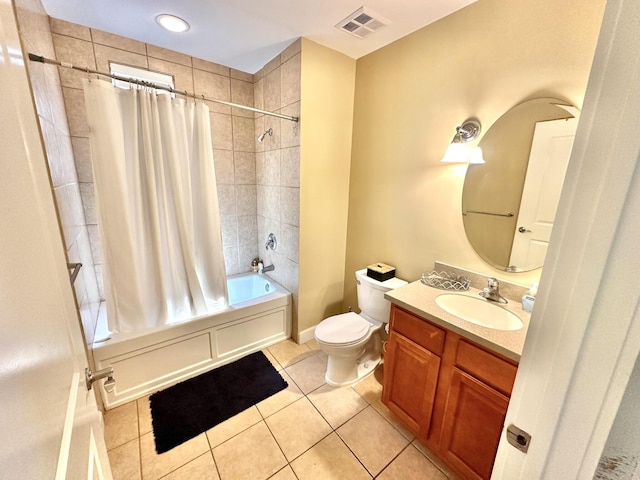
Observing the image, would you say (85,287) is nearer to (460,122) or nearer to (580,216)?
(580,216)

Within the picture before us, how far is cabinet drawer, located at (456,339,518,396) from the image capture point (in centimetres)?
104

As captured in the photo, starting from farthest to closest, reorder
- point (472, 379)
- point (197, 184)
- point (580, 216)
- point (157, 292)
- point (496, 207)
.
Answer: point (197, 184)
point (157, 292)
point (496, 207)
point (472, 379)
point (580, 216)

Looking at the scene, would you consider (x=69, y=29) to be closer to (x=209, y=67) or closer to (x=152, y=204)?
(x=209, y=67)

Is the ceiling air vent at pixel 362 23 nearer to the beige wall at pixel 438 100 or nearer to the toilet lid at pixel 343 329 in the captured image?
the beige wall at pixel 438 100

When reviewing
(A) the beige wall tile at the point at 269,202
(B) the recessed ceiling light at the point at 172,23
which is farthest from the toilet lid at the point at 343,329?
(B) the recessed ceiling light at the point at 172,23

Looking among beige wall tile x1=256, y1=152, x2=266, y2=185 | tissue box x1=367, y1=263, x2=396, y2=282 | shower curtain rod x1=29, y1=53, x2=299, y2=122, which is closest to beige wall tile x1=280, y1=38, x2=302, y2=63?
shower curtain rod x1=29, y1=53, x2=299, y2=122

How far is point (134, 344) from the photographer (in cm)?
168

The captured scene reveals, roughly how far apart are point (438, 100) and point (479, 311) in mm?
1347

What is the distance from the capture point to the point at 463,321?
3.92 feet

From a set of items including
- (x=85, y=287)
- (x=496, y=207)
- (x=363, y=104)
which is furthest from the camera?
(x=363, y=104)

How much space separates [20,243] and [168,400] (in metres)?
1.83

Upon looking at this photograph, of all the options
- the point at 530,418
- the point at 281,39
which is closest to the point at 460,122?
the point at 281,39

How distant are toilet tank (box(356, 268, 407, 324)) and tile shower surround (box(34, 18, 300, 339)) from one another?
61cm

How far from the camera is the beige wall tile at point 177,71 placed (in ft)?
6.86
